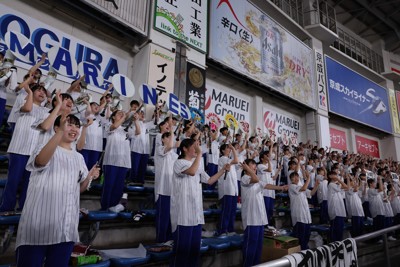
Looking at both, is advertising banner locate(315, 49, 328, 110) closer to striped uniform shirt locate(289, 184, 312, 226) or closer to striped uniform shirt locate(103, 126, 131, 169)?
striped uniform shirt locate(289, 184, 312, 226)

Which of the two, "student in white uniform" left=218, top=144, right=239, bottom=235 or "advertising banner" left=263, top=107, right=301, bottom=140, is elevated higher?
"advertising banner" left=263, top=107, right=301, bottom=140

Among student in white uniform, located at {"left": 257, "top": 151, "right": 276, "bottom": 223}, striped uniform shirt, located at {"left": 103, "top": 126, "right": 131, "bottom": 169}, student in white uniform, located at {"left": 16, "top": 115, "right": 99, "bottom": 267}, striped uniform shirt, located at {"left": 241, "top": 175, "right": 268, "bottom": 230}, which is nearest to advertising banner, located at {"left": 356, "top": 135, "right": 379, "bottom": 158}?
student in white uniform, located at {"left": 257, "top": 151, "right": 276, "bottom": 223}

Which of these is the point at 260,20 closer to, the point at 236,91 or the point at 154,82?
the point at 236,91

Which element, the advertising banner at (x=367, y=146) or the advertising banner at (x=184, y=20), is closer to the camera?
the advertising banner at (x=184, y=20)

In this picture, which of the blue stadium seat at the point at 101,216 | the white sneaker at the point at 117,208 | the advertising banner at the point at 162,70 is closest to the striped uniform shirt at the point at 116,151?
the white sneaker at the point at 117,208

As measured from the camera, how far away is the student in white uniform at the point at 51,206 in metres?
1.73

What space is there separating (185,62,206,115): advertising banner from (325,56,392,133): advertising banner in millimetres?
7715

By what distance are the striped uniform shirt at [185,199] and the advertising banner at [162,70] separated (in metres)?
3.65

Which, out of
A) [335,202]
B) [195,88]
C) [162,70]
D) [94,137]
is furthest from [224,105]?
[94,137]

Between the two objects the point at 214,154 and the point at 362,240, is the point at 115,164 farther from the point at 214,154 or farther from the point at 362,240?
the point at 362,240

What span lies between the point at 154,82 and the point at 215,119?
2554mm

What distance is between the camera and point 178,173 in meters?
2.92

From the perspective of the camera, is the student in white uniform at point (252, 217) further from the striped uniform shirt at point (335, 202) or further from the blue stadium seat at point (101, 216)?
the striped uniform shirt at point (335, 202)

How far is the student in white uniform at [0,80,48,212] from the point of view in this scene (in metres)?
2.92
